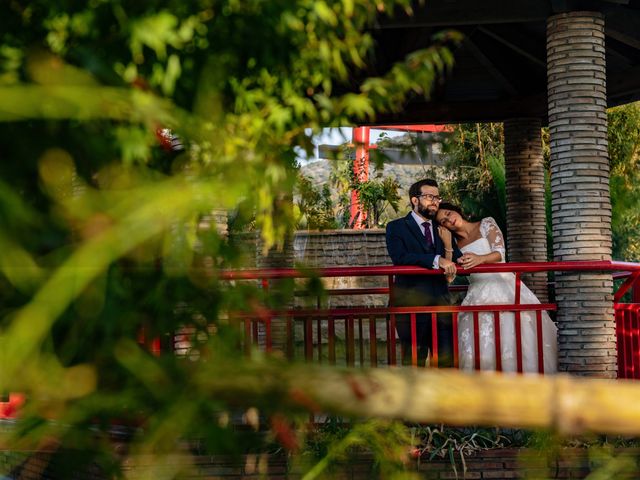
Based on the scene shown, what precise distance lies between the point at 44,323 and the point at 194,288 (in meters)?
0.65

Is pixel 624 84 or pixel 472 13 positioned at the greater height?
pixel 472 13

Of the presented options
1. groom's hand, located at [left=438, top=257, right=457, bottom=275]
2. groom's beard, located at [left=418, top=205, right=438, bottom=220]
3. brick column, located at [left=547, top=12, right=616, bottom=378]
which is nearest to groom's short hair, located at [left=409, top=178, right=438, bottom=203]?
groom's beard, located at [left=418, top=205, right=438, bottom=220]

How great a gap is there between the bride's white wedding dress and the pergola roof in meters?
1.88

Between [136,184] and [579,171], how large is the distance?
7.74 m

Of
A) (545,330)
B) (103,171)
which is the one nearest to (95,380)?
(103,171)

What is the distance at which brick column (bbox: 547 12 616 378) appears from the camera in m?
9.20

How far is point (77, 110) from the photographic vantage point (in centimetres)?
173

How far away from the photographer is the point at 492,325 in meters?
9.05

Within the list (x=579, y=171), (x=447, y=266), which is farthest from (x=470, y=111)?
(x=447, y=266)

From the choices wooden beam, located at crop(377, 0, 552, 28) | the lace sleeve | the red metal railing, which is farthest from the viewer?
wooden beam, located at crop(377, 0, 552, 28)

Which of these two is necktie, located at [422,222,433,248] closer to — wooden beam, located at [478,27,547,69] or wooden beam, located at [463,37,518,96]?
wooden beam, located at [478,27,547,69]

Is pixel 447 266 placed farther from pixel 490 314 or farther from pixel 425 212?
pixel 490 314

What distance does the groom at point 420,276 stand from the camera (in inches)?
329

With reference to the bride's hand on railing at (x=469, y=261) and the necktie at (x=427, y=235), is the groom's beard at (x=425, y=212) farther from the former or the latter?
the bride's hand on railing at (x=469, y=261)
